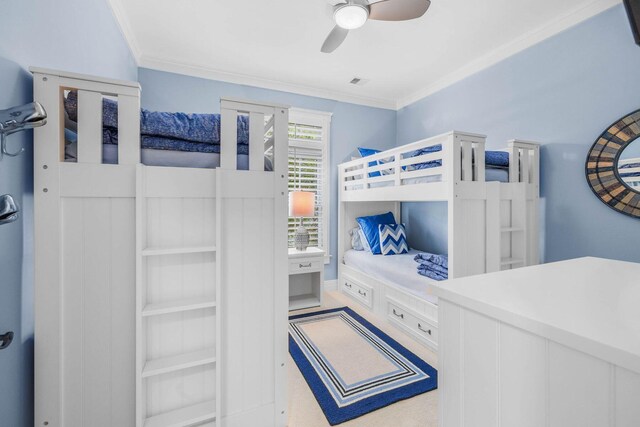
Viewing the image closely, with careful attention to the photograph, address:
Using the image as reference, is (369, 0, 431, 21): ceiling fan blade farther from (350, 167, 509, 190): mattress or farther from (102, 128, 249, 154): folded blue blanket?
(102, 128, 249, 154): folded blue blanket

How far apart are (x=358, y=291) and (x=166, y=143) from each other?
8.73ft

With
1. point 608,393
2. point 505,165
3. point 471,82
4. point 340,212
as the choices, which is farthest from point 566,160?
point 608,393

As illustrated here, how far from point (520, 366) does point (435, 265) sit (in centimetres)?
206

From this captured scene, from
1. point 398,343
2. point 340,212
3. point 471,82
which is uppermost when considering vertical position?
point 471,82

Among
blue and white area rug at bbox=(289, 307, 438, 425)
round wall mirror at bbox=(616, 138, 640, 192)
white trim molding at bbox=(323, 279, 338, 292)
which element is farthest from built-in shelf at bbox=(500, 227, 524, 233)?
white trim molding at bbox=(323, 279, 338, 292)

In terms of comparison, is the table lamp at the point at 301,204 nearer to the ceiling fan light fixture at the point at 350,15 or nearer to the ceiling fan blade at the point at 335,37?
the ceiling fan blade at the point at 335,37

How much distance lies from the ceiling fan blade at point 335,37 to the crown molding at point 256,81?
1.34 metres

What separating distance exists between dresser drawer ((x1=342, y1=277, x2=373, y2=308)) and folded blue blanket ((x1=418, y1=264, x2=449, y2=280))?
704 mm

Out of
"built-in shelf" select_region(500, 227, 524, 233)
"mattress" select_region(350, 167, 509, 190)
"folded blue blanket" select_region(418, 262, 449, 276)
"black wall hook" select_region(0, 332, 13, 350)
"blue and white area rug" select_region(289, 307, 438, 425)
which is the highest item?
"mattress" select_region(350, 167, 509, 190)

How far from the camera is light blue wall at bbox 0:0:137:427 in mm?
986

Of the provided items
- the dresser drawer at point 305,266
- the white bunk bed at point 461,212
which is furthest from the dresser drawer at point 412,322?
the dresser drawer at point 305,266

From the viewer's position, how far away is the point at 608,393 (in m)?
0.45

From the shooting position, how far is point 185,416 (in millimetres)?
1319

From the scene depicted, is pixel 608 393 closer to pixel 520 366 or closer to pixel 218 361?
pixel 520 366
